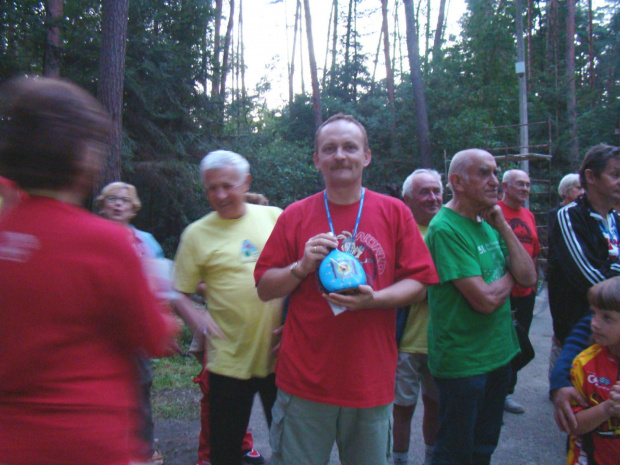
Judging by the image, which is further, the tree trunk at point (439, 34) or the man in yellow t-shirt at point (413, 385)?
the tree trunk at point (439, 34)

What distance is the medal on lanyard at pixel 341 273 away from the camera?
1891 mm

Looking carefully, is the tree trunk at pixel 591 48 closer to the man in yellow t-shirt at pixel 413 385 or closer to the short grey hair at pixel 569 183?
the short grey hair at pixel 569 183

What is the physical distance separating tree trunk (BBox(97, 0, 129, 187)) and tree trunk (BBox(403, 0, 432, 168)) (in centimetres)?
1077

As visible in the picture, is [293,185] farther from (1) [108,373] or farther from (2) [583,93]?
(1) [108,373]

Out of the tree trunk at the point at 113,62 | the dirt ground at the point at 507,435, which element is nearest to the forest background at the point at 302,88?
the tree trunk at the point at 113,62

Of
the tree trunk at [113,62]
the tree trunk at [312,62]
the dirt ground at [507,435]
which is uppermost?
the tree trunk at [312,62]

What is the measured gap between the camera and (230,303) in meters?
2.71

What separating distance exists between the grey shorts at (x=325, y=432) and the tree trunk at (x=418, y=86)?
16.4 metres

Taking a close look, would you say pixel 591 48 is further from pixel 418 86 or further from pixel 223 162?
pixel 223 162

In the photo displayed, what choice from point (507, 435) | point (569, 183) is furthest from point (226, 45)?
point (507, 435)

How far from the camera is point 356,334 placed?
6.80ft

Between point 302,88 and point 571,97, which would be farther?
point 302,88

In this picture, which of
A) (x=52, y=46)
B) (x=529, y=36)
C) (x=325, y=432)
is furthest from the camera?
(x=529, y=36)

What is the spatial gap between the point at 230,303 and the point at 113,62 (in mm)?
7352
